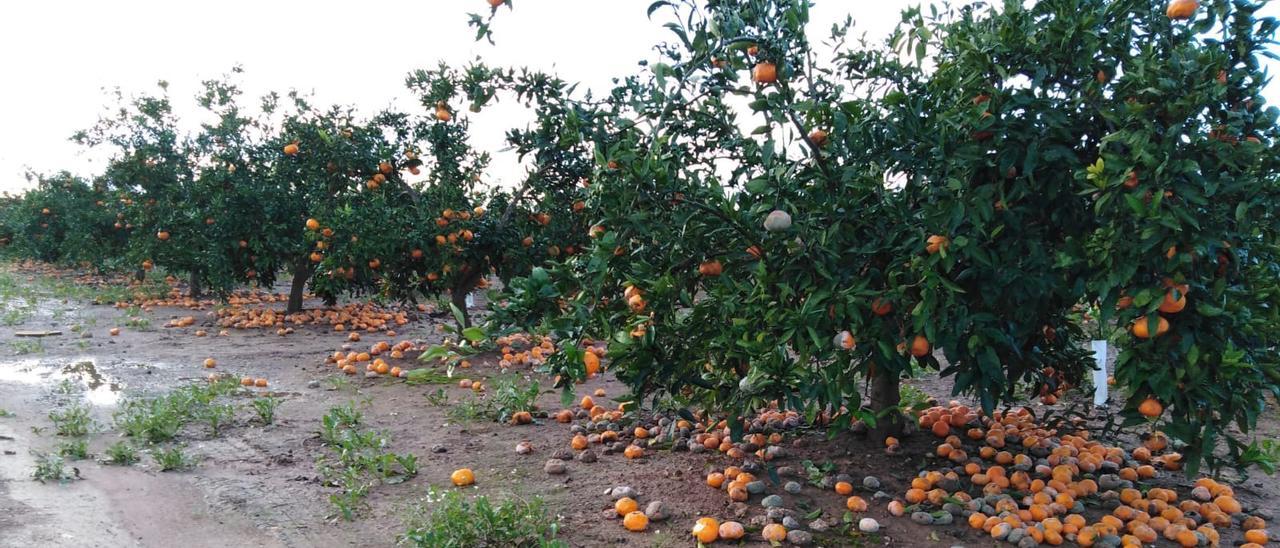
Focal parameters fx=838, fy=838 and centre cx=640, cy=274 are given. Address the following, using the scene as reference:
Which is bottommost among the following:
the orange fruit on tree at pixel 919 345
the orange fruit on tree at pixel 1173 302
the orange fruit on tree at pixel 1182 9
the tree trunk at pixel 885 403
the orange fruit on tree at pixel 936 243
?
the tree trunk at pixel 885 403

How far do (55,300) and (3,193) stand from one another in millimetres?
15161

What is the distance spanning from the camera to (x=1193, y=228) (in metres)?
2.51

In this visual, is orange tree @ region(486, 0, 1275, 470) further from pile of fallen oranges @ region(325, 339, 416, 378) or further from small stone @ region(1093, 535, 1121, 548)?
pile of fallen oranges @ region(325, 339, 416, 378)

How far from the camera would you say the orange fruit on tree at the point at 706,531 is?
3.19 meters

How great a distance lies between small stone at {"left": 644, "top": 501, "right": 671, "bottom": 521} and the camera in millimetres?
3448

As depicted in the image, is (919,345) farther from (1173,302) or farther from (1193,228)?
(1193,228)

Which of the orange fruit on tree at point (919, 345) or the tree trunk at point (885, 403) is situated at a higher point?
the orange fruit on tree at point (919, 345)

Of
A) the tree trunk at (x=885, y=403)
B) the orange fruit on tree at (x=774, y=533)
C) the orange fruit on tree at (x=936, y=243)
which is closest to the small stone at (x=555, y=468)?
the orange fruit on tree at (x=774, y=533)

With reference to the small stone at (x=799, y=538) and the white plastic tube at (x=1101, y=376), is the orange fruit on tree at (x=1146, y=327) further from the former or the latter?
the white plastic tube at (x=1101, y=376)

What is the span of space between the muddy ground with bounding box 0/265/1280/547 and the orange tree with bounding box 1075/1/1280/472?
3.27 ft

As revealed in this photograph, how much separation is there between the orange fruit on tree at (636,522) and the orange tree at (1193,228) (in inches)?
71.0

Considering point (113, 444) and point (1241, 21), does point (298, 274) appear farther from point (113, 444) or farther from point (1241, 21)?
point (1241, 21)

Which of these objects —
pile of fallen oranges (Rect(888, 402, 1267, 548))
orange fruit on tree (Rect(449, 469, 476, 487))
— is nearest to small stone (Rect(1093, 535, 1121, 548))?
pile of fallen oranges (Rect(888, 402, 1267, 548))

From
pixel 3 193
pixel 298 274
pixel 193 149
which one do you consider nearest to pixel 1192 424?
pixel 298 274
